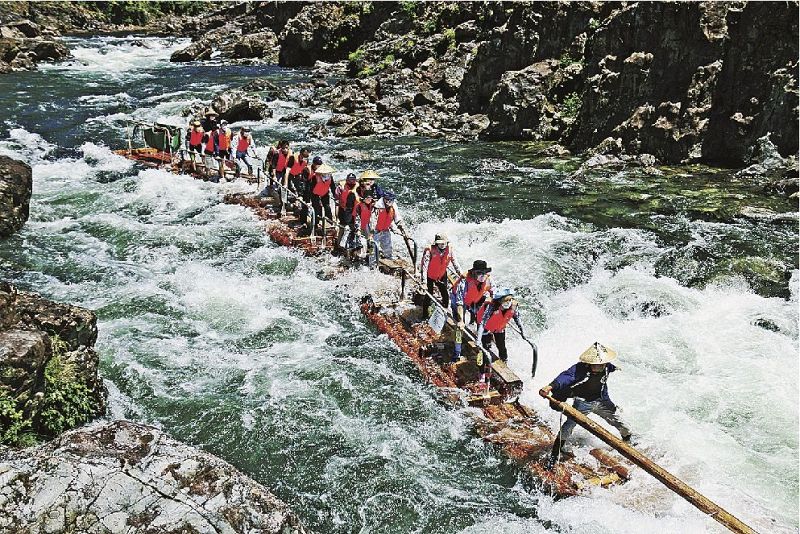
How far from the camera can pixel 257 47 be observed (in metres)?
59.2

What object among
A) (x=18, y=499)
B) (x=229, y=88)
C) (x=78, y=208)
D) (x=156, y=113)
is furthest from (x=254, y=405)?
(x=229, y=88)

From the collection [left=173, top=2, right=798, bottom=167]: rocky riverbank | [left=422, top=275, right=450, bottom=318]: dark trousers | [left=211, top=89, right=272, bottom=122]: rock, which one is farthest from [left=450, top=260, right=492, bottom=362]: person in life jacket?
[left=211, top=89, right=272, bottom=122]: rock

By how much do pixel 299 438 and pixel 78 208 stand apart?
14.2 metres

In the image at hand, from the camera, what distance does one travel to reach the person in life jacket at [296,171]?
18891 mm

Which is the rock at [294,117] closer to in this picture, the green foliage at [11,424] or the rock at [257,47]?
the rock at [257,47]

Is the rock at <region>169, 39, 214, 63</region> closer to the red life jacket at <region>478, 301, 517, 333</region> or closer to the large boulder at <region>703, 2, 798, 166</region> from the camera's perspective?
the large boulder at <region>703, 2, 798, 166</region>

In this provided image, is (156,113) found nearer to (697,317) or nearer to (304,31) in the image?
(304,31)

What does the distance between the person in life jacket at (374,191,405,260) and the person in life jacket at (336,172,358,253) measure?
641 mm

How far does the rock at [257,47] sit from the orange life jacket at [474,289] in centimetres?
5009

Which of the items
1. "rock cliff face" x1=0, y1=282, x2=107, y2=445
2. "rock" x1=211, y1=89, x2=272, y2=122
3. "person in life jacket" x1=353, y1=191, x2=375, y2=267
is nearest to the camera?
"rock cliff face" x1=0, y1=282, x2=107, y2=445

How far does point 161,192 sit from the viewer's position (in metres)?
22.3

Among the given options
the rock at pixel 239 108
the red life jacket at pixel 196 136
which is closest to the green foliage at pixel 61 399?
the red life jacket at pixel 196 136

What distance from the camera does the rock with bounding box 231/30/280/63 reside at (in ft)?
192

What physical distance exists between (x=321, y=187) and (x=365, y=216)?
2.13 metres
